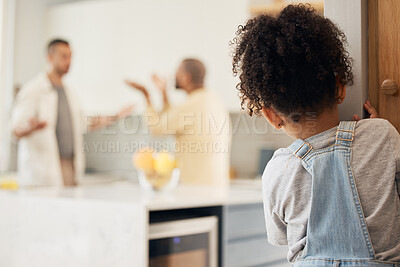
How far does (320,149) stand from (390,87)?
17cm

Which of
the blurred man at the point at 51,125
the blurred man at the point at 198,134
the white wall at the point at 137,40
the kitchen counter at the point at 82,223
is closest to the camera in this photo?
the kitchen counter at the point at 82,223

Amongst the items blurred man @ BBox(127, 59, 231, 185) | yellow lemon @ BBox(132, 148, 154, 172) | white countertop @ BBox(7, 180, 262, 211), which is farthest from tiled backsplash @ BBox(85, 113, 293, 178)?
yellow lemon @ BBox(132, 148, 154, 172)

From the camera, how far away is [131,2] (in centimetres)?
349

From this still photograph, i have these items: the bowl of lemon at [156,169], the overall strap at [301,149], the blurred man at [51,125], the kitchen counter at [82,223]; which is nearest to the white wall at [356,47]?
the overall strap at [301,149]

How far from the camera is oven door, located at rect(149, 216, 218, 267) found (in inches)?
66.4

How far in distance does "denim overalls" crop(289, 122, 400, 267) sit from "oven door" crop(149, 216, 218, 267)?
973 mm

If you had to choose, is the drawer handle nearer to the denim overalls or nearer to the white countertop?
the denim overalls

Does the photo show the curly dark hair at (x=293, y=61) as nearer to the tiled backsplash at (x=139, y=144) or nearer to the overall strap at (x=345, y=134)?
the overall strap at (x=345, y=134)

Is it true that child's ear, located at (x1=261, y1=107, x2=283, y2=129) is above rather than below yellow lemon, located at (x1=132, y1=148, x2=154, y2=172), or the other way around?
above

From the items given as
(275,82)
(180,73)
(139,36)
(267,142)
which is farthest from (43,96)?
(275,82)

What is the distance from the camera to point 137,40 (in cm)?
350

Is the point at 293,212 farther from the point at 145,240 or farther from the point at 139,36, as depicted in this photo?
the point at 139,36

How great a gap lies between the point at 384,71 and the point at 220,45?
2365 millimetres

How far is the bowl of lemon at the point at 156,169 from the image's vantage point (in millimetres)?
1980
